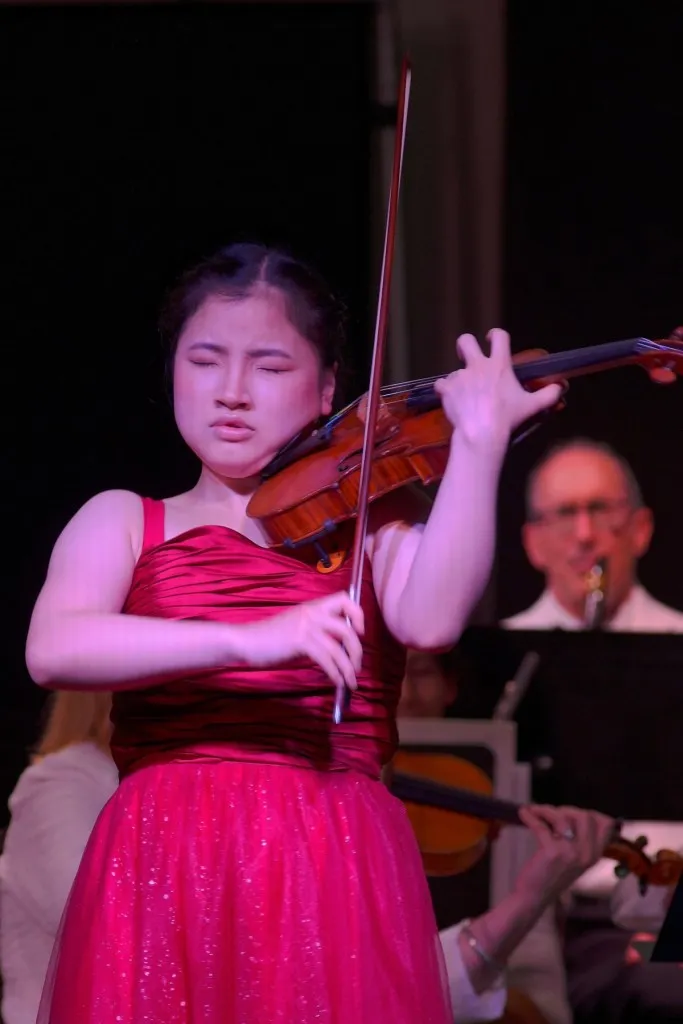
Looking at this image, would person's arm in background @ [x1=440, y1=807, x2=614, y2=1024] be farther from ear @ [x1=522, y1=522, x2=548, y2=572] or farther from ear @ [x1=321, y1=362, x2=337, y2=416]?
ear @ [x1=321, y1=362, x2=337, y2=416]

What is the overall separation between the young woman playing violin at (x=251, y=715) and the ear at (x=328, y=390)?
0.06 meters

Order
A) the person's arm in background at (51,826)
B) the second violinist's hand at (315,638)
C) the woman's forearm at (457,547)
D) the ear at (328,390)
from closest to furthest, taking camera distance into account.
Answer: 1. the second violinist's hand at (315,638)
2. the woman's forearm at (457,547)
3. the ear at (328,390)
4. the person's arm in background at (51,826)

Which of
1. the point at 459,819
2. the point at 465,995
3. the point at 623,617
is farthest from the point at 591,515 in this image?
the point at 465,995

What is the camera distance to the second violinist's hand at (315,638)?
41.5 inches

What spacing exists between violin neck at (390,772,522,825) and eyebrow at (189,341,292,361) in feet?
2.17

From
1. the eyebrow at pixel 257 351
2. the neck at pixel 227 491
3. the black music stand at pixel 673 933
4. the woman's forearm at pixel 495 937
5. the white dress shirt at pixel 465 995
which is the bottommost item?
the white dress shirt at pixel 465 995

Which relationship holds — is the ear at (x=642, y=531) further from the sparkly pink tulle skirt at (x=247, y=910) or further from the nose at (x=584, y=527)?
the sparkly pink tulle skirt at (x=247, y=910)

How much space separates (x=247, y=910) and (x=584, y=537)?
1.23 metres

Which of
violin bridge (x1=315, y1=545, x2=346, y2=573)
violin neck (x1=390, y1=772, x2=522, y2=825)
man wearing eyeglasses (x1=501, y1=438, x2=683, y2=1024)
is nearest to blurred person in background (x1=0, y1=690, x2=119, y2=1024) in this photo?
violin neck (x1=390, y1=772, x2=522, y2=825)

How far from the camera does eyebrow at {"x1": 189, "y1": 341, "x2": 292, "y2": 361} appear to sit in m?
1.32

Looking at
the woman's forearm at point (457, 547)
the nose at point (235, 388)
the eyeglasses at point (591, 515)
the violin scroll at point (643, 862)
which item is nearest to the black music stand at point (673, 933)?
the violin scroll at point (643, 862)

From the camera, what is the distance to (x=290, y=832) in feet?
3.76

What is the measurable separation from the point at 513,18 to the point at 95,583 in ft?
4.26

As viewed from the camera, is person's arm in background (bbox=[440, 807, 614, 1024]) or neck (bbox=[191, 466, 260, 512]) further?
person's arm in background (bbox=[440, 807, 614, 1024])
